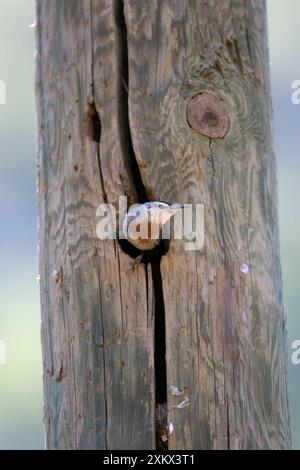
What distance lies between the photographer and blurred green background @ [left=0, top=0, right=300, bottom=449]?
51.4 feet

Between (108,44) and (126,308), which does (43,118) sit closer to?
(108,44)

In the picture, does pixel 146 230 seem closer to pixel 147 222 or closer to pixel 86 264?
pixel 147 222

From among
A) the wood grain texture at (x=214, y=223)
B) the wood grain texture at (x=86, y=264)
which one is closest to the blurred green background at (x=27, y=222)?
the wood grain texture at (x=214, y=223)

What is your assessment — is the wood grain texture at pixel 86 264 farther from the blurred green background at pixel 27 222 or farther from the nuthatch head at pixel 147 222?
the blurred green background at pixel 27 222

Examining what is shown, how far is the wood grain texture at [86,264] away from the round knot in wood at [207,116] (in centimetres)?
23

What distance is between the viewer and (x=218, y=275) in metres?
3.28

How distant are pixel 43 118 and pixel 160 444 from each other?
1.12m

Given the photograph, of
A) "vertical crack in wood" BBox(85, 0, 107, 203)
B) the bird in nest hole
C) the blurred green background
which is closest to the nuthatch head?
the bird in nest hole

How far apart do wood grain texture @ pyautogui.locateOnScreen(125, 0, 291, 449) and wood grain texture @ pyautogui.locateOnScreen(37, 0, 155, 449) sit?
8 centimetres

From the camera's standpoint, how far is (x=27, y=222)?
60.2 feet

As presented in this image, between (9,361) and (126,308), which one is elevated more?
(126,308)

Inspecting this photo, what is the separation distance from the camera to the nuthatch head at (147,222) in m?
3.21

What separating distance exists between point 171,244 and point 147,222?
127mm

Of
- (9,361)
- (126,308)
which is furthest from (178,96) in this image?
(9,361)
